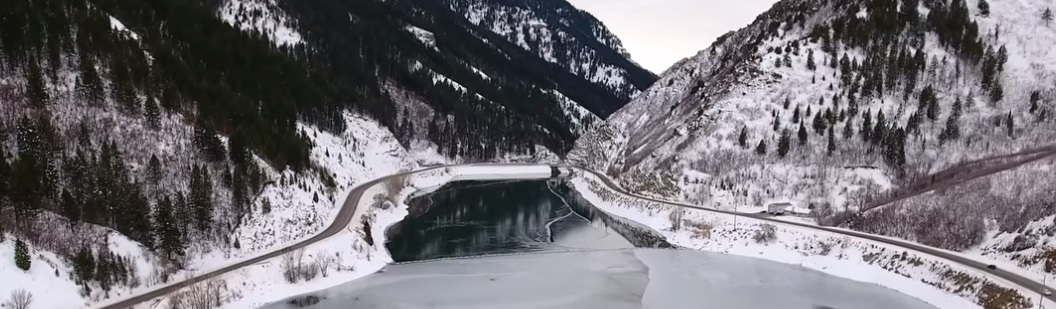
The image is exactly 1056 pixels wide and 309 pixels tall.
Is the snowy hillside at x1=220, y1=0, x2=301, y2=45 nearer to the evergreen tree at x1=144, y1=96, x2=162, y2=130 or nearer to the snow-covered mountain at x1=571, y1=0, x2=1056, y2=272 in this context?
the snow-covered mountain at x1=571, y1=0, x2=1056, y2=272

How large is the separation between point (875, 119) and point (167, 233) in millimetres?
60395

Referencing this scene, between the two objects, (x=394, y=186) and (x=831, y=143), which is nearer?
(x=831, y=143)

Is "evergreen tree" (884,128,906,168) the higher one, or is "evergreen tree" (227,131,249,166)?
"evergreen tree" (227,131,249,166)

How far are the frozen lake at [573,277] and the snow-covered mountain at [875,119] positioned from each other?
9886 mm

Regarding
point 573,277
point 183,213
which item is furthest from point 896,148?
point 183,213

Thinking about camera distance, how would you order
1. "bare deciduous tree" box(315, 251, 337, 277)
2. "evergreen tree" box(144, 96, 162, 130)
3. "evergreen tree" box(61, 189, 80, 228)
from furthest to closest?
"evergreen tree" box(144, 96, 162, 130) → "bare deciduous tree" box(315, 251, 337, 277) → "evergreen tree" box(61, 189, 80, 228)

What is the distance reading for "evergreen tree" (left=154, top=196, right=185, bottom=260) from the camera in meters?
36.4

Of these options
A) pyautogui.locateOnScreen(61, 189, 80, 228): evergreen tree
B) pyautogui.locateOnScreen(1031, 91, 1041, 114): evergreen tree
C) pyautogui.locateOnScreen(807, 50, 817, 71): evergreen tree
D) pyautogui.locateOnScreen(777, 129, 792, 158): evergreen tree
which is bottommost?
pyautogui.locateOnScreen(61, 189, 80, 228): evergreen tree

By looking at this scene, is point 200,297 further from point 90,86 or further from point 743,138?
point 743,138

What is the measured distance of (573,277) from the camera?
4209 cm

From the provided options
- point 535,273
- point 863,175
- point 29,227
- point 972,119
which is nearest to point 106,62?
point 29,227

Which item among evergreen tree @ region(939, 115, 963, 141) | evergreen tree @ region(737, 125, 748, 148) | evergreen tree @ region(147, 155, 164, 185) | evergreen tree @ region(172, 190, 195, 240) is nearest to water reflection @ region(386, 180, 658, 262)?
evergreen tree @ region(172, 190, 195, 240)

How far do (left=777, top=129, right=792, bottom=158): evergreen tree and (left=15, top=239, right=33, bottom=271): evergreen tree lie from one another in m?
58.9

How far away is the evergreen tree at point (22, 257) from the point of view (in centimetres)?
2886
